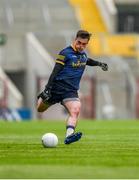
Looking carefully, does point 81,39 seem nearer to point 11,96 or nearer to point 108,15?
point 11,96

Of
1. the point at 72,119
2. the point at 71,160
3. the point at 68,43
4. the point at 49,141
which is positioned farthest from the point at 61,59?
the point at 68,43

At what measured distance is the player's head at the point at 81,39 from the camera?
1636cm

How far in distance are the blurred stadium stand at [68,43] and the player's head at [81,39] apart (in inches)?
1034

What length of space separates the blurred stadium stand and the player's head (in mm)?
26271

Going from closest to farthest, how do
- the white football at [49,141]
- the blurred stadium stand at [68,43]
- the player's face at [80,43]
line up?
the white football at [49,141], the player's face at [80,43], the blurred stadium stand at [68,43]

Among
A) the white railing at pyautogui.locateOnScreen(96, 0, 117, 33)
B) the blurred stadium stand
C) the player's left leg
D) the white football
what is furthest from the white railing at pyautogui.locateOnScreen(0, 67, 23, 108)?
the white football

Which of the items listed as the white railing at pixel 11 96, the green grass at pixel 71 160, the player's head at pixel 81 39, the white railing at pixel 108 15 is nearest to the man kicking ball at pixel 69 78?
the player's head at pixel 81 39

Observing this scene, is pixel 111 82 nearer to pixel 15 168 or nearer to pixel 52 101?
pixel 52 101

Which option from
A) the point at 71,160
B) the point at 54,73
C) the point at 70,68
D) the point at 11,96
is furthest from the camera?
the point at 11,96

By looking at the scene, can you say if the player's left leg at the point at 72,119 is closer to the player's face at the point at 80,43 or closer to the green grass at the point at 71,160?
the green grass at the point at 71,160

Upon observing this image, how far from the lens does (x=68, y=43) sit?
152 feet

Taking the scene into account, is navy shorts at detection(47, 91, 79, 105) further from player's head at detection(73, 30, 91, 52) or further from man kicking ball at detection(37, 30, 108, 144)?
player's head at detection(73, 30, 91, 52)

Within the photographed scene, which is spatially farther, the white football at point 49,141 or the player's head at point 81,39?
the player's head at point 81,39

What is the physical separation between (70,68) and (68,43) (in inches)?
1176
